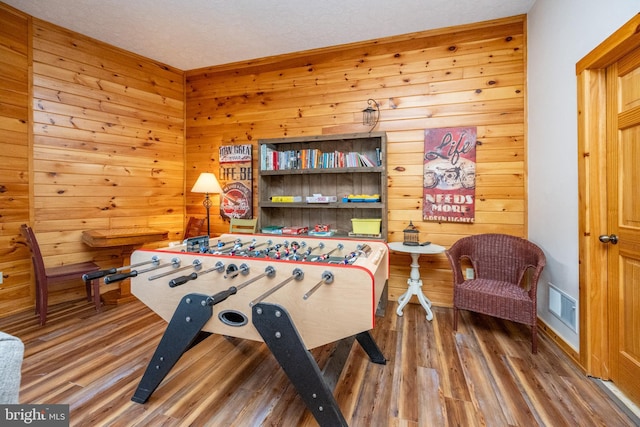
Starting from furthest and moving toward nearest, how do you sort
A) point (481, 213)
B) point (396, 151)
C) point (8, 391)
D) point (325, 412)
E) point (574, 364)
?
point (396, 151)
point (481, 213)
point (574, 364)
point (325, 412)
point (8, 391)

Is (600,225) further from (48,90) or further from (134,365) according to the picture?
(48,90)

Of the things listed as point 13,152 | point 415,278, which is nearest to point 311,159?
point 415,278

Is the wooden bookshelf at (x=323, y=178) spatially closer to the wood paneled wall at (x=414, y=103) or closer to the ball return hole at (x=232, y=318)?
the wood paneled wall at (x=414, y=103)

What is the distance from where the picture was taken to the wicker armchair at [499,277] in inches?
84.1

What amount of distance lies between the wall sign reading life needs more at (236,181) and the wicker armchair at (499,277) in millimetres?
2483

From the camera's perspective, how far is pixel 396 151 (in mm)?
3148

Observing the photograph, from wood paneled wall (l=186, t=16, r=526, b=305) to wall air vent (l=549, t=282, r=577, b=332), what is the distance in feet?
2.40

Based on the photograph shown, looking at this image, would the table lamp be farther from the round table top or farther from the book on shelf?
the round table top

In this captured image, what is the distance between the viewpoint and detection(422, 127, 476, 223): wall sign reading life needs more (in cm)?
291

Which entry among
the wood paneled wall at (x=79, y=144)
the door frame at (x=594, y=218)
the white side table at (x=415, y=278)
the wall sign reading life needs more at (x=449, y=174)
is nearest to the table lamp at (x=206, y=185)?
the wood paneled wall at (x=79, y=144)

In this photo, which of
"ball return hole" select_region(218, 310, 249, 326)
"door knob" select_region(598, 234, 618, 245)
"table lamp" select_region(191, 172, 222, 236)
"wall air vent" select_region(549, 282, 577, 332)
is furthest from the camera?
"table lamp" select_region(191, 172, 222, 236)

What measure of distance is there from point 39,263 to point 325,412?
2788 millimetres

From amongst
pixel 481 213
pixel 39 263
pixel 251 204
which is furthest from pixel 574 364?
pixel 39 263

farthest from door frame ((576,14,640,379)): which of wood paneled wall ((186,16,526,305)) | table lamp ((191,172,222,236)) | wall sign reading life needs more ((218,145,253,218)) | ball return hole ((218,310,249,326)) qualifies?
table lamp ((191,172,222,236))
